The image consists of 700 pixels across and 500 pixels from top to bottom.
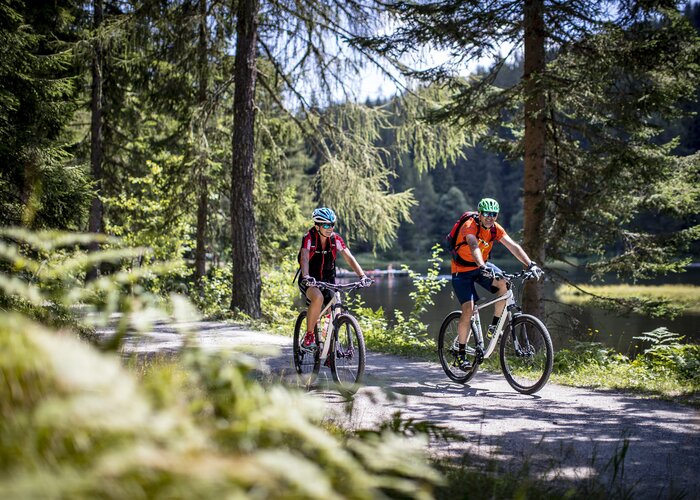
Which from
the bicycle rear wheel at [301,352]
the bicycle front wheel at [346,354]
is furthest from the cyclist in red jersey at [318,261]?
the bicycle front wheel at [346,354]

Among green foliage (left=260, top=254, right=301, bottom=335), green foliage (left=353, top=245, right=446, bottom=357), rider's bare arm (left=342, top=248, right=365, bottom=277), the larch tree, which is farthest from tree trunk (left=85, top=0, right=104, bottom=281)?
rider's bare arm (left=342, top=248, right=365, bottom=277)

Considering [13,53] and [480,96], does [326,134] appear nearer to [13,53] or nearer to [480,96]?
[480,96]

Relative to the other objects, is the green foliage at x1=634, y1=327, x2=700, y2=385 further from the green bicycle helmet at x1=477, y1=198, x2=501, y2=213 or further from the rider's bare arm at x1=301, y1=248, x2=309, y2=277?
the rider's bare arm at x1=301, y1=248, x2=309, y2=277

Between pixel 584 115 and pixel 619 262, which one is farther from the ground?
pixel 584 115

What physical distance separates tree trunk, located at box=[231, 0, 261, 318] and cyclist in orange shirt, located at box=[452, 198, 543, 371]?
711 centimetres

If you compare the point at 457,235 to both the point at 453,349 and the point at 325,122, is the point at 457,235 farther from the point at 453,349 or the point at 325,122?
the point at 325,122

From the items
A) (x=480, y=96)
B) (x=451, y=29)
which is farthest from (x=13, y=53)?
(x=480, y=96)

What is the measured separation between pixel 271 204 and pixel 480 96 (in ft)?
23.6

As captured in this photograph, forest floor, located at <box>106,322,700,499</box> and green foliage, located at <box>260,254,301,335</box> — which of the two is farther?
green foliage, located at <box>260,254,301,335</box>

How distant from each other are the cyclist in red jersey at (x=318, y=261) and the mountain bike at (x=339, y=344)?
0.08 metres

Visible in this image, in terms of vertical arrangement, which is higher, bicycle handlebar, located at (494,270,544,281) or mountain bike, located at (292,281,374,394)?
bicycle handlebar, located at (494,270,544,281)

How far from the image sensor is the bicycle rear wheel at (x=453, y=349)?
7449 millimetres

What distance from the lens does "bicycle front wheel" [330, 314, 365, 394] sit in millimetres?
6590

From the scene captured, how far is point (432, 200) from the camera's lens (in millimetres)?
92688
